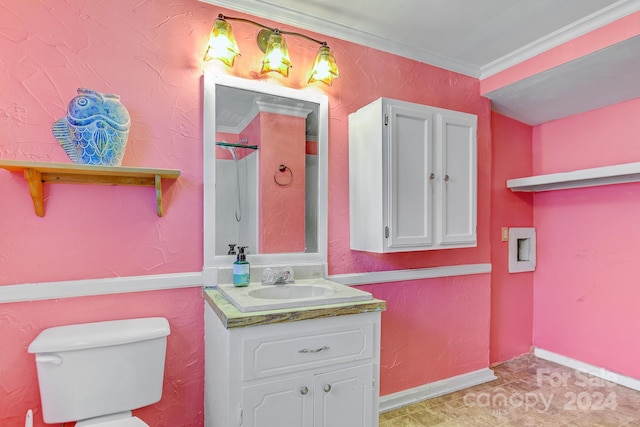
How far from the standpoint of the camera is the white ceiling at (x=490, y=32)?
1.79 metres

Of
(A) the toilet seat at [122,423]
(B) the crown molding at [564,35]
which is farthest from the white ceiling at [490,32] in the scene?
(A) the toilet seat at [122,423]

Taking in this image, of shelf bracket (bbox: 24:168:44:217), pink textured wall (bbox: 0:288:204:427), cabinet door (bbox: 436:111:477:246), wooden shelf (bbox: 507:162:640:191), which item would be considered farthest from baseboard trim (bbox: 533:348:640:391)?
shelf bracket (bbox: 24:168:44:217)

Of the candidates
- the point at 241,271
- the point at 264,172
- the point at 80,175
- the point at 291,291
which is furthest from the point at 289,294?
the point at 80,175

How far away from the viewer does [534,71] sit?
2.20 metres

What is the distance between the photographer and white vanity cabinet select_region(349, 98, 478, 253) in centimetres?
187

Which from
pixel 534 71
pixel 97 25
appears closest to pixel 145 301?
pixel 97 25

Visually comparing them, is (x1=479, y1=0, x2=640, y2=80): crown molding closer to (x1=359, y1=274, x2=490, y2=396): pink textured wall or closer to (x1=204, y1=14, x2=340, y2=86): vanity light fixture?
(x1=204, y1=14, x2=340, y2=86): vanity light fixture

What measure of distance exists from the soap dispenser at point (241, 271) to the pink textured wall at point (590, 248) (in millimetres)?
2523

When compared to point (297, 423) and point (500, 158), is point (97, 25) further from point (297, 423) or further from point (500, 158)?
point (500, 158)

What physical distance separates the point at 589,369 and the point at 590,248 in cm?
89

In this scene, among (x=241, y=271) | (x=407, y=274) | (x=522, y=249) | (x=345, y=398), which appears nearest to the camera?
(x=345, y=398)

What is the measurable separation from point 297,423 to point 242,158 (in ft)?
3.94

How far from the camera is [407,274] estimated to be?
222cm

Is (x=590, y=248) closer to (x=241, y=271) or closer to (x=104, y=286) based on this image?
(x=241, y=271)
